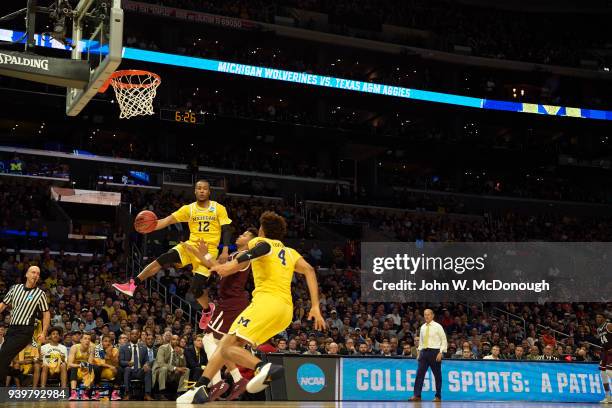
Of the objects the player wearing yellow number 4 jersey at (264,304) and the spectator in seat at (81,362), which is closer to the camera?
the player wearing yellow number 4 jersey at (264,304)

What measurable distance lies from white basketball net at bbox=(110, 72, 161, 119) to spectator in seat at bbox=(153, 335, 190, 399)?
18.3 ft

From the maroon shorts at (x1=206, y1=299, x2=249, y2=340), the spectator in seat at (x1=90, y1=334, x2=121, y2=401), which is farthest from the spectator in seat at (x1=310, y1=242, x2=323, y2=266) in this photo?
the maroon shorts at (x1=206, y1=299, x2=249, y2=340)

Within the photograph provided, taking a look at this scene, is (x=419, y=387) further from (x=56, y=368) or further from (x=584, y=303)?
(x=584, y=303)

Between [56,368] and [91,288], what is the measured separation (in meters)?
7.20

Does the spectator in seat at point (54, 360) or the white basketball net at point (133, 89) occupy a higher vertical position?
the white basketball net at point (133, 89)

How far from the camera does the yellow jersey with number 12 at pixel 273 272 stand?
9.12 m

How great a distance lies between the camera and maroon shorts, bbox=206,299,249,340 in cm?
1116

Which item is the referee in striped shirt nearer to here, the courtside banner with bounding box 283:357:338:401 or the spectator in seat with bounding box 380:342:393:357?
the courtside banner with bounding box 283:357:338:401

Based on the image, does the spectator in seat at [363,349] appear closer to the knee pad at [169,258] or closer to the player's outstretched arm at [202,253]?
the knee pad at [169,258]

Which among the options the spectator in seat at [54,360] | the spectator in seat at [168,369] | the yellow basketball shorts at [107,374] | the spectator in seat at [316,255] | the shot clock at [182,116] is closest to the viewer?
the spectator in seat at [54,360]

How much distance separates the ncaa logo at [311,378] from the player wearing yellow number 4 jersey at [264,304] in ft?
28.6

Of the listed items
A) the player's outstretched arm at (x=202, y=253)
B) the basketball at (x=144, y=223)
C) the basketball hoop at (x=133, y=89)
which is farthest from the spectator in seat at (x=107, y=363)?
the player's outstretched arm at (x=202, y=253)

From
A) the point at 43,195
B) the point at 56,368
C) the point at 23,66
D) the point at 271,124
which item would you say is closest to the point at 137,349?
the point at 56,368

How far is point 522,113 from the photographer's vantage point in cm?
4641
